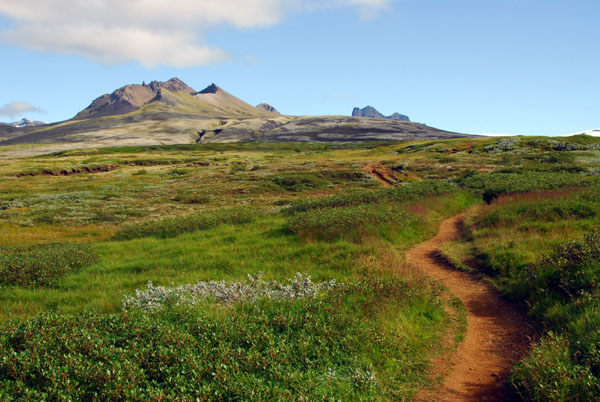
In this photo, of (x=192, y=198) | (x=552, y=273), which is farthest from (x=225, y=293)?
(x=192, y=198)

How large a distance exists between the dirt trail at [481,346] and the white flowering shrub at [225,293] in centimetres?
348

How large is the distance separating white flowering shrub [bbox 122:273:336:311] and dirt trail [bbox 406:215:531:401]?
11.4 feet

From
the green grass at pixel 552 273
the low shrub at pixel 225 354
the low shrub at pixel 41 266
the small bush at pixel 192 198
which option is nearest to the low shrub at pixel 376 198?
the green grass at pixel 552 273

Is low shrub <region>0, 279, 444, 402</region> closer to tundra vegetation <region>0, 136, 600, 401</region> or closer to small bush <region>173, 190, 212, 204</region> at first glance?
tundra vegetation <region>0, 136, 600, 401</region>

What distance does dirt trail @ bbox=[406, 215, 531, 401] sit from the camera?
6.46 m

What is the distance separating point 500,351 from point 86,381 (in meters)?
7.78

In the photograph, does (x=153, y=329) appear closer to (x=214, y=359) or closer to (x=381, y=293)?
(x=214, y=359)

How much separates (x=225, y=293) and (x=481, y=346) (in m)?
6.11

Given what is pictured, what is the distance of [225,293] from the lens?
9.58 metres

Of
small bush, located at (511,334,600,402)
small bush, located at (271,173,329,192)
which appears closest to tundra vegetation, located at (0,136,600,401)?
small bush, located at (511,334,600,402)

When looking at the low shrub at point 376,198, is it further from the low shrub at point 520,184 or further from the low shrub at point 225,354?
the low shrub at point 225,354

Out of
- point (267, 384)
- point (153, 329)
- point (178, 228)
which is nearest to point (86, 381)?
point (153, 329)

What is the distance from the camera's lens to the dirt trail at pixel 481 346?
646cm

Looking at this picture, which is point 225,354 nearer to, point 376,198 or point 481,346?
point 481,346
